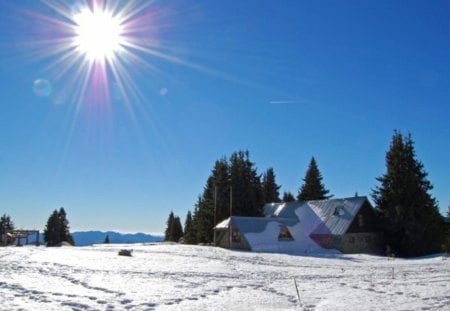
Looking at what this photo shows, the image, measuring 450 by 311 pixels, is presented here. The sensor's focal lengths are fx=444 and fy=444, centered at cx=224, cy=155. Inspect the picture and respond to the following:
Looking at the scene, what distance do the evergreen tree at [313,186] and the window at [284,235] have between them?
1936 centimetres

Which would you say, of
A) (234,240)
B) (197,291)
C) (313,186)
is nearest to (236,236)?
(234,240)

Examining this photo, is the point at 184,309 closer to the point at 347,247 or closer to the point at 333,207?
the point at 347,247

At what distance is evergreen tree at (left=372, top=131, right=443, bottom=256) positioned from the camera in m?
46.3

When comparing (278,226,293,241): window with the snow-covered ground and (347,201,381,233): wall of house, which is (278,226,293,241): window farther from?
the snow-covered ground

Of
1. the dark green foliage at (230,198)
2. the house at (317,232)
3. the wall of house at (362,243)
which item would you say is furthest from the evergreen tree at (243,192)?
the wall of house at (362,243)

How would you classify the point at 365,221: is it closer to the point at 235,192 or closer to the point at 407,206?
the point at 407,206

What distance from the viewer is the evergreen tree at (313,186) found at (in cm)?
6881

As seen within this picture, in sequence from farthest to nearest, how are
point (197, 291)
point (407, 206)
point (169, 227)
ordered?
point (169, 227) < point (407, 206) < point (197, 291)

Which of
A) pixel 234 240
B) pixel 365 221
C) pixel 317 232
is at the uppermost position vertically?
pixel 365 221

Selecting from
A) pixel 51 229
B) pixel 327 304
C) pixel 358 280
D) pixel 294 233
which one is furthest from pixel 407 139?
pixel 51 229

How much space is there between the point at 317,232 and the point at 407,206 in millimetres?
9990

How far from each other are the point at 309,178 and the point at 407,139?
72.3 ft

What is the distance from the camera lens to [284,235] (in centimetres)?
4997

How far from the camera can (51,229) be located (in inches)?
3280
